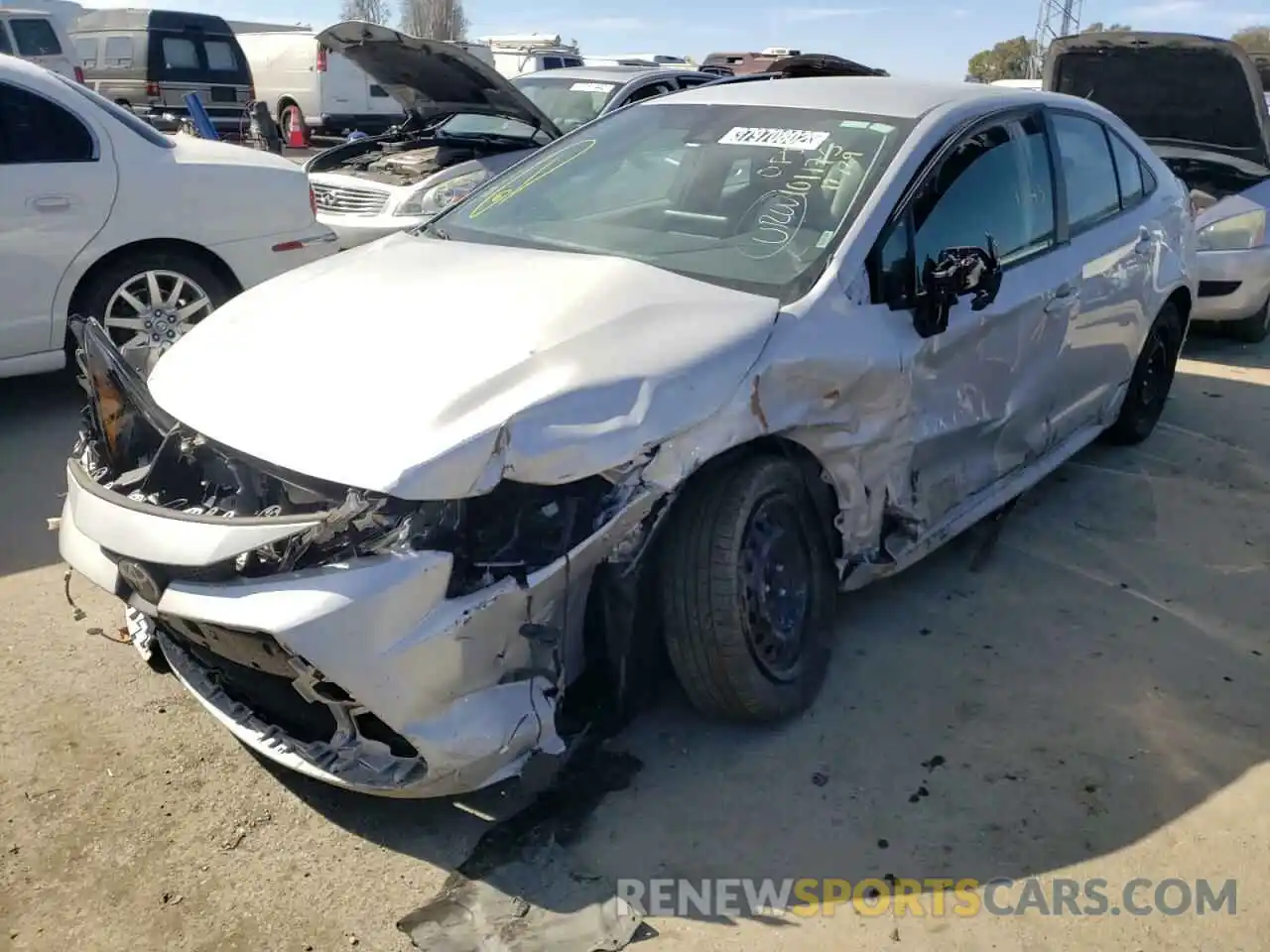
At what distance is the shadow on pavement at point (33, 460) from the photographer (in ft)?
13.3

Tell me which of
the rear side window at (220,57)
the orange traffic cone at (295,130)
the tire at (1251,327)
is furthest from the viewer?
the rear side window at (220,57)

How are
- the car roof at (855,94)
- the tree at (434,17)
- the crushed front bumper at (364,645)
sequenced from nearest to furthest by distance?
the crushed front bumper at (364,645)
the car roof at (855,94)
the tree at (434,17)

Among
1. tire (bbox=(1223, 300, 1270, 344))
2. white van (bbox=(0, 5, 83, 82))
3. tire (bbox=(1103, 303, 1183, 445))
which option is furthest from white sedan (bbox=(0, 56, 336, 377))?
white van (bbox=(0, 5, 83, 82))

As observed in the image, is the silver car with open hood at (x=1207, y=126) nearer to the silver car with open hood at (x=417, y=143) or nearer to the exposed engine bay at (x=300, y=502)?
the silver car with open hood at (x=417, y=143)

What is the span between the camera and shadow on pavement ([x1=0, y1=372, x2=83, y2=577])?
4066 millimetres

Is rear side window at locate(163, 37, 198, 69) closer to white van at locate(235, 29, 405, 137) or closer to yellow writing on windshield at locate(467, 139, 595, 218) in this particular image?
white van at locate(235, 29, 405, 137)

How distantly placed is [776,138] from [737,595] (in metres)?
1.62

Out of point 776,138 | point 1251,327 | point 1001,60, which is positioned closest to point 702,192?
point 776,138

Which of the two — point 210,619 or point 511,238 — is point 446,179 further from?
point 210,619

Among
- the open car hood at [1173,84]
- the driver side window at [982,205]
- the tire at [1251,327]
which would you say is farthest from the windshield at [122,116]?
the tire at [1251,327]

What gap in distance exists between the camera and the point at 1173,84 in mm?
7547

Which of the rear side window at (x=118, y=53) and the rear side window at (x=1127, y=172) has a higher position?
the rear side window at (x=1127, y=172)

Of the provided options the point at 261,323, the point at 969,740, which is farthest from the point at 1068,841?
the point at 261,323

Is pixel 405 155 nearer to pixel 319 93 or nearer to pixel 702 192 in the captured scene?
pixel 702 192
